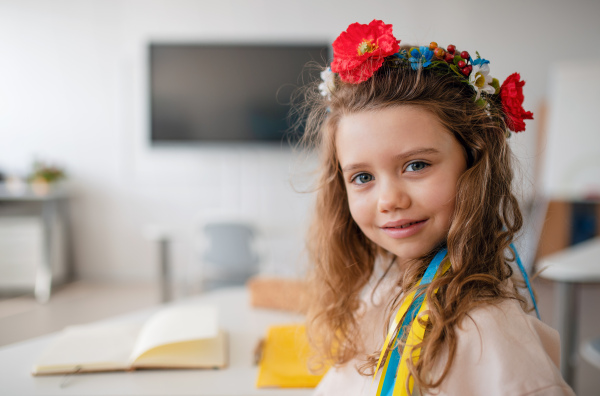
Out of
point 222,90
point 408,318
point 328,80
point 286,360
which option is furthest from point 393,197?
point 222,90

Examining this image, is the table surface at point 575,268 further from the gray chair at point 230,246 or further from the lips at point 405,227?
the gray chair at point 230,246

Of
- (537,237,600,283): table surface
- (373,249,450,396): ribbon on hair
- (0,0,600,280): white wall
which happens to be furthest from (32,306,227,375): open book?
(0,0,600,280): white wall

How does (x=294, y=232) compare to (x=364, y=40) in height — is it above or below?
below

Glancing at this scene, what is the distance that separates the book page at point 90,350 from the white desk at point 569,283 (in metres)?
1.23

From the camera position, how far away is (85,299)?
3727mm

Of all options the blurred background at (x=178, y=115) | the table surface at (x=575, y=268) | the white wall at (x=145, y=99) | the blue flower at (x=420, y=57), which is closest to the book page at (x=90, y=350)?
the blue flower at (x=420, y=57)

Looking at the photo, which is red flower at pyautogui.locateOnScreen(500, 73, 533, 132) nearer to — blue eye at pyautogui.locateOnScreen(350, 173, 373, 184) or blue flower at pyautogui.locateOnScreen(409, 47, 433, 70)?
blue flower at pyautogui.locateOnScreen(409, 47, 433, 70)

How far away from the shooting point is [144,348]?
2.84ft

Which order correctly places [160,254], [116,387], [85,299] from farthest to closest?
[85,299]
[160,254]
[116,387]

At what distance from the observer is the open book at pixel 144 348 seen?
0.85m

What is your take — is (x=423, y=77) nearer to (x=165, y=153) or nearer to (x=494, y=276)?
(x=494, y=276)

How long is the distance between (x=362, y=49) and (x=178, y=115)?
12.0 feet

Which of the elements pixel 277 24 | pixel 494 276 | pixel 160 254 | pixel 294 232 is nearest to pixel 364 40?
pixel 494 276

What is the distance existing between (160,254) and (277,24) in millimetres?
2626
